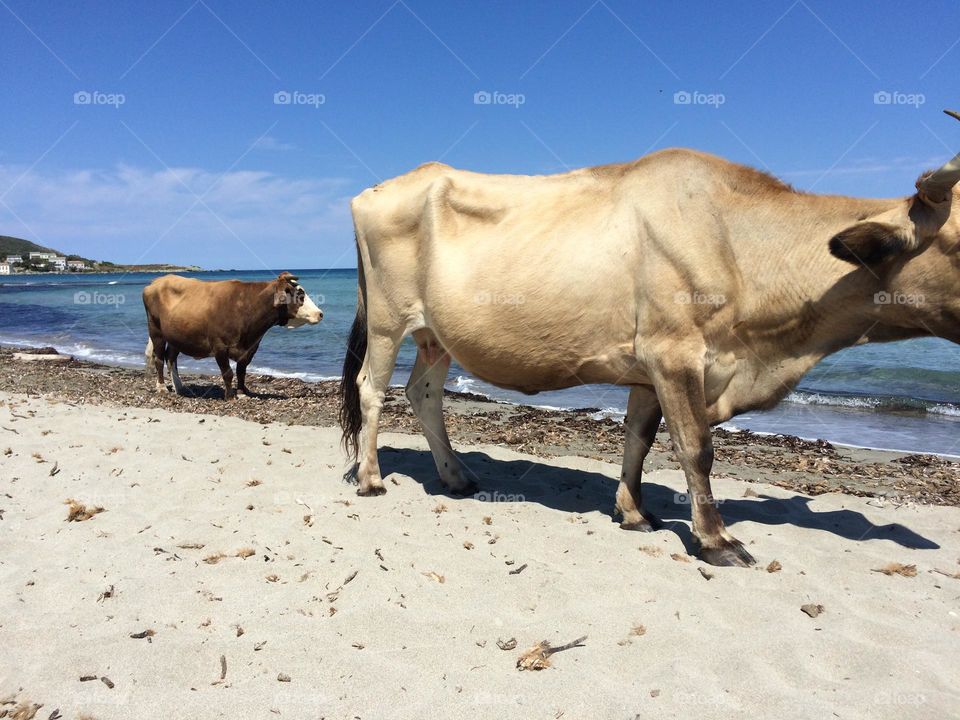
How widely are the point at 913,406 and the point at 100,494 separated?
13117 millimetres

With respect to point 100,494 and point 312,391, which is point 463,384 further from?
point 100,494

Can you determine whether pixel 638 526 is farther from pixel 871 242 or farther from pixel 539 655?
pixel 871 242

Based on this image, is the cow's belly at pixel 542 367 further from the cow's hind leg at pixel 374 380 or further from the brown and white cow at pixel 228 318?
the brown and white cow at pixel 228 318

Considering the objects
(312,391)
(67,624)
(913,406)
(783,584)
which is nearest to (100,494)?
(67,624)

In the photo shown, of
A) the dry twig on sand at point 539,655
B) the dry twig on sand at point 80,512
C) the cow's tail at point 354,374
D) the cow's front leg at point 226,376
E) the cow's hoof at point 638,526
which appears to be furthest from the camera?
the cow's front leg at point 226,376

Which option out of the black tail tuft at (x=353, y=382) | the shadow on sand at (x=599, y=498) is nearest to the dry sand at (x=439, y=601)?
the shadow on sand at (x=599, y=498)

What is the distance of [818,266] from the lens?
5094mm

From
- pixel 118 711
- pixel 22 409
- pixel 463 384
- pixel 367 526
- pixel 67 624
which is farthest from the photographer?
pixel 463 384

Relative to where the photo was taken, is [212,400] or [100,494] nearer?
[100,494]

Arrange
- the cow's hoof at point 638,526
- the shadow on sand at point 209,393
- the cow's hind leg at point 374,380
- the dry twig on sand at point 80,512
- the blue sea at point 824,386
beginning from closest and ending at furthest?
the dry twig on sand at point 80,512 → the cow's hoof at point 638,526 → the cow's hind leg at point 374,380 → the blue sea at point 824,386 → the shadow on sand at point 209,393

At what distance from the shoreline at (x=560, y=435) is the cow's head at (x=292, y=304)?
1415mm

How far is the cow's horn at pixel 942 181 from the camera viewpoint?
4.33m

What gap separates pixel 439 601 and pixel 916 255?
3.75 m

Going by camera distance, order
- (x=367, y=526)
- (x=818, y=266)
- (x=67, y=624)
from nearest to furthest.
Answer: (x=67, y=624) → (x=818, y=266) → (x=367, y=526)
